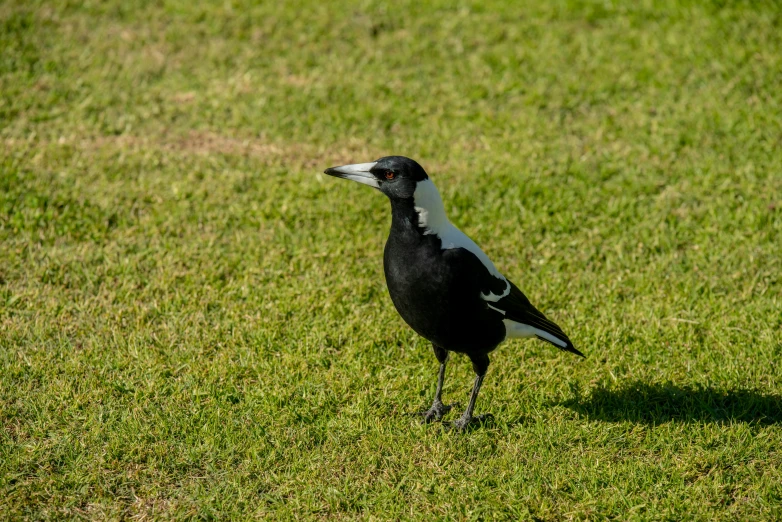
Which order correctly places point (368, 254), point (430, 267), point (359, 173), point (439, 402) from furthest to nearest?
point (368, 254), point (439, 402), point (359, 173), point (430, 267)

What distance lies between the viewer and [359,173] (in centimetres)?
331

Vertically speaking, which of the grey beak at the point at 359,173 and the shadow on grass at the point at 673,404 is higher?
the grey beak at the point at 359,173

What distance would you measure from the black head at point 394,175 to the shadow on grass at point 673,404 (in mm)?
1278

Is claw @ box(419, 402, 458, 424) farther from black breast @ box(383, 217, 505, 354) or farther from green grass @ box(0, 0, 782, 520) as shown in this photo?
black breast @ box(383, 217, 505, 354)

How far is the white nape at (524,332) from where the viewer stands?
3.51m

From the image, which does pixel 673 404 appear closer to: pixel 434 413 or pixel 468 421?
pixel 468 421

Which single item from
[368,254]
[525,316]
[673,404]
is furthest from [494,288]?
[368,254]

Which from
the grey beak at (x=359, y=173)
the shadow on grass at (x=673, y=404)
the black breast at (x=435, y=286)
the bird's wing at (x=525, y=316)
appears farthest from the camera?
the shadow on grass at (x=673, y=404)

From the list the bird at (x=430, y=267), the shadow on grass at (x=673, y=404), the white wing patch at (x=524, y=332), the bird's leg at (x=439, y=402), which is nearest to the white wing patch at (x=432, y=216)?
the bird at (x=430, y=267)

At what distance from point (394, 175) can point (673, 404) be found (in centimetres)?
166

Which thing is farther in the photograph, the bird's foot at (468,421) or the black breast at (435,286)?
the bird's foot at (468,421)

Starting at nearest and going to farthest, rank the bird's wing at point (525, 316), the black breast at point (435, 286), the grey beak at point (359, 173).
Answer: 1. the black breast at point (435, 286)
2. the grey beak at point (359, 173)
3. the bird's wing at point (525, 316)

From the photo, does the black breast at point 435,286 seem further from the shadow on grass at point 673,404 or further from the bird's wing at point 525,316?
the shadow on grass at point 673,404

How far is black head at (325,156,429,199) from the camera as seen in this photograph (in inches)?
A: 125
